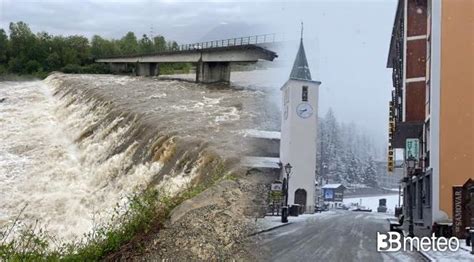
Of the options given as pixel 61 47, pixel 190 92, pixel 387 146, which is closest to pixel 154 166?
pixel 387 146

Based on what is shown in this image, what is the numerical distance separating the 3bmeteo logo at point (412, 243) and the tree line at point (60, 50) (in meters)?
9.07

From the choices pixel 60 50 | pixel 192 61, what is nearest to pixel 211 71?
pixel 192 61

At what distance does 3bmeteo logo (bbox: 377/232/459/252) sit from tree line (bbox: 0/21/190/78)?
9068mm

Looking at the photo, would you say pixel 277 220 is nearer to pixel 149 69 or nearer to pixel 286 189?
pixel 286 189

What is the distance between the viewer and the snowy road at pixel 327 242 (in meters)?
1.55

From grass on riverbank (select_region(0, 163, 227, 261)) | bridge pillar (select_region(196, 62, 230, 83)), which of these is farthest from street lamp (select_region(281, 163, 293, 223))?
bridge pillar (select_region(196, 62, 230, 83))

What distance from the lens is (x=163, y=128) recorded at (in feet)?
20.3

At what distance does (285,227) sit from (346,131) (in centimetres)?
34

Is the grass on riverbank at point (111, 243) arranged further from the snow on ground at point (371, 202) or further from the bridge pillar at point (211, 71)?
the bridge pillar at point (211, 71)

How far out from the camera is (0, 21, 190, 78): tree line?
11.8 m

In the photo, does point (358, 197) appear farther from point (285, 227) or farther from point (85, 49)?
point (85, 49)

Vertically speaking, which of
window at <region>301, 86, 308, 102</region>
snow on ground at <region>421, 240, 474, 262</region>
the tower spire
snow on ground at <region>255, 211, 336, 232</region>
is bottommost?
snow on ground at <region>421, 240, 474, 262</region>

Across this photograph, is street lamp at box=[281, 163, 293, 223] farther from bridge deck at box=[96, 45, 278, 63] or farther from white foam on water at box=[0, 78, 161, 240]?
bridge deck at box=[96, 45, 278, 63]

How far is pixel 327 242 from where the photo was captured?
1576 millimetres
